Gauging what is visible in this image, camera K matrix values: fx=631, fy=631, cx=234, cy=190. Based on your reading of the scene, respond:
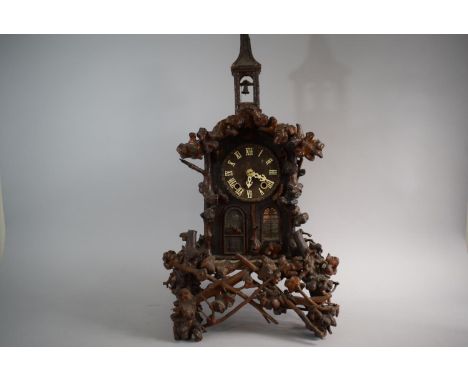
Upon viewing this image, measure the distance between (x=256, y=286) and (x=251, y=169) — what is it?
32.4 inches

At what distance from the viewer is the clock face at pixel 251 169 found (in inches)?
177

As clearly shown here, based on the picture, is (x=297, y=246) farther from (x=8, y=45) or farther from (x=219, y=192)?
(x=8, y=45)

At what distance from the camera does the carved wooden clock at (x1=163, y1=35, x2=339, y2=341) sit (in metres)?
4.28

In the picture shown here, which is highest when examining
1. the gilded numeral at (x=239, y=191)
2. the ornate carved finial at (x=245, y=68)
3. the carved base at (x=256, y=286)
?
the ornate carved finial at (x=245, y=68)

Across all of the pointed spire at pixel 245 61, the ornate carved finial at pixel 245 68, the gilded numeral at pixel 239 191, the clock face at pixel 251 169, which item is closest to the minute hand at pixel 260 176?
the clock face at pixel 251 169

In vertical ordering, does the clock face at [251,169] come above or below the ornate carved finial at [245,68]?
below

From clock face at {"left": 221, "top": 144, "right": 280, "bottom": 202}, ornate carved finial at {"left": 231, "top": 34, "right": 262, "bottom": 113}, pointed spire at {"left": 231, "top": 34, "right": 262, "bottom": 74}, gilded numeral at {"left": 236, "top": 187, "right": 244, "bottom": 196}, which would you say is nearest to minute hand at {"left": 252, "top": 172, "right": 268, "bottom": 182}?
clock face at {"left": 221, "top": 144, "right": 280, "bottom": 202}

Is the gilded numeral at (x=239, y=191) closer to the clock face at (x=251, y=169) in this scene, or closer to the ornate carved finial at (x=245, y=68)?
the clock face at (x=251, y=169)

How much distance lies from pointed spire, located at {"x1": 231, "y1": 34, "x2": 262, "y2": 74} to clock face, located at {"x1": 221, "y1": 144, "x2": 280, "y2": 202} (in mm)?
551

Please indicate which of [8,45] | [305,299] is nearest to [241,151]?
[305,299]

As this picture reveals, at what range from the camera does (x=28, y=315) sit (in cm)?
463

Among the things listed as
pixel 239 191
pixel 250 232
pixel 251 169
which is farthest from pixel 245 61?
pixel 250 232

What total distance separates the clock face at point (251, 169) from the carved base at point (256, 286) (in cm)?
47

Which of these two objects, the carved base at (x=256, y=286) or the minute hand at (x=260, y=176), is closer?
the carved base at (x=256, y=286)
